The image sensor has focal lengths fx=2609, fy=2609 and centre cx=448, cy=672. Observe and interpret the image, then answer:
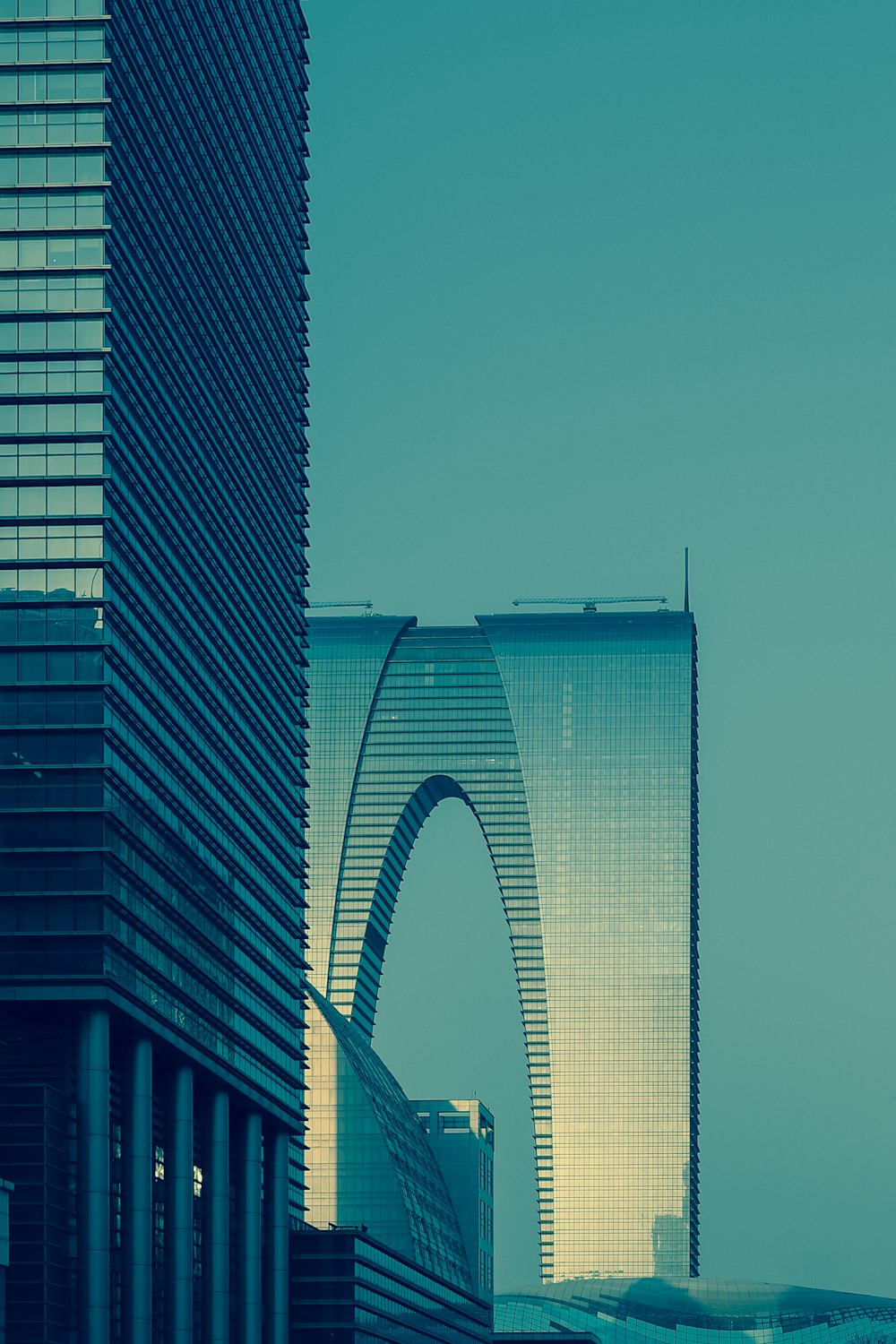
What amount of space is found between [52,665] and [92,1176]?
2431 cm

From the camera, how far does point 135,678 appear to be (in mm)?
131375

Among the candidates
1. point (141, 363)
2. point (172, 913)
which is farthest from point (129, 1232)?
point (141, 363)

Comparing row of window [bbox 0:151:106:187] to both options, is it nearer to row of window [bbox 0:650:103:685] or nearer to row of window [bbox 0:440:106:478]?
row of window [bbox 0:440:106:478]

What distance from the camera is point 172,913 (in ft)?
445

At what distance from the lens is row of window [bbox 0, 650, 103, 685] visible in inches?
4948

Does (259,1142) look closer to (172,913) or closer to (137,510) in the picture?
(172,913)

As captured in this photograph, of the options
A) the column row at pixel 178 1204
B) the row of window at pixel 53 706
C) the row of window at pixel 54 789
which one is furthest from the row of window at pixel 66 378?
the column row at pixel 178 1204

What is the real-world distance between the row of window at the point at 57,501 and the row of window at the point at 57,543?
69cm

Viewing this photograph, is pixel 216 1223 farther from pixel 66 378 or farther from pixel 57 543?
pixel 66 378

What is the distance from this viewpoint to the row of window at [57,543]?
126750 mm

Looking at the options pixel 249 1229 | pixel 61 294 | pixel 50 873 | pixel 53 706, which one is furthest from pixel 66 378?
pixel 249 1229

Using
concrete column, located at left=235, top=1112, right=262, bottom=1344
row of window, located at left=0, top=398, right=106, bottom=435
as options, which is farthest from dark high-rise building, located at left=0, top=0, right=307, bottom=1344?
concrete column, located at left=235, top=1112, right=262, bottom=1344

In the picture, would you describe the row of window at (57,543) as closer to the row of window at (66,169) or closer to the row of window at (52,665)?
the row of window at (52,665)

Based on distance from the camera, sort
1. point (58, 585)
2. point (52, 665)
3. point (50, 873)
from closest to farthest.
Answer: point (50, 873) → point (52, 665) → point (58, 585)
